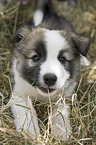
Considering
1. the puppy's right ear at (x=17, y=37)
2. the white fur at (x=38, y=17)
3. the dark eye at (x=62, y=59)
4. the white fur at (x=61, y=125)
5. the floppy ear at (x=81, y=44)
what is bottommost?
the white fur at (x=61, y=125)

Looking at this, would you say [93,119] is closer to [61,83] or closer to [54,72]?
[61,83]

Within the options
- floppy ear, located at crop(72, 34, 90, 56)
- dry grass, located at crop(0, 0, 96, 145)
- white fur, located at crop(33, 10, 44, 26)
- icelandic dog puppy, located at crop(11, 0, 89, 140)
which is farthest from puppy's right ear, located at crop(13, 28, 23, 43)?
white fur, located at crop(33, 10, 44, 26)

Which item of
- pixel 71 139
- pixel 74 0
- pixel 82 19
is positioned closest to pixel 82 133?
pixel 71 139

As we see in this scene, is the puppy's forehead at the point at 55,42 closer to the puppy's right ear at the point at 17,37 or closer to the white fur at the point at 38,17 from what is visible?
the puppy's right ear at the point at 17,37

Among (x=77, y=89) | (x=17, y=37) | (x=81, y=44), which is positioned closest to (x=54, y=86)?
(x=77, y=89)

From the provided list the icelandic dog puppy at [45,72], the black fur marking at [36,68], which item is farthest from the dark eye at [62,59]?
the black fur marking at [36,68]

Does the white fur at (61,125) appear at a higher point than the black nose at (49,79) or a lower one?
lower
